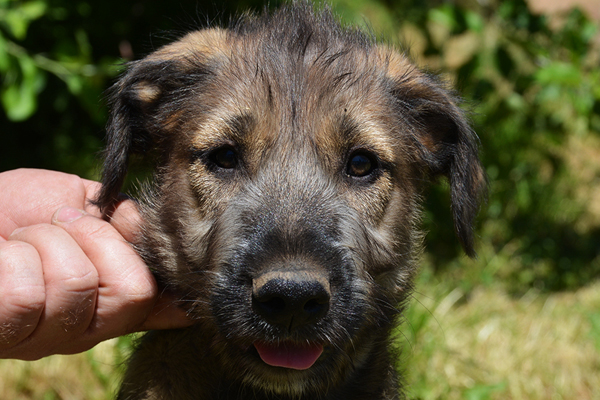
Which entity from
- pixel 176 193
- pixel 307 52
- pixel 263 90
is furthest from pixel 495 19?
pixel 176 193

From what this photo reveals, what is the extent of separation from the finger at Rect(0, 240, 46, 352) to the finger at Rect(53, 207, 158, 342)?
0.26 meters

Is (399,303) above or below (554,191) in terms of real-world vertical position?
above

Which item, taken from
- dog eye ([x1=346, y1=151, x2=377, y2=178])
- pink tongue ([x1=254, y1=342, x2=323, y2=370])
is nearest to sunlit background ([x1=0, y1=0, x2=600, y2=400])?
dog eye ([x1=346, y1=151, x2=377, y2=178])

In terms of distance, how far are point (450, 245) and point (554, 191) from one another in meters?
1.64

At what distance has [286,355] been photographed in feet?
8.39

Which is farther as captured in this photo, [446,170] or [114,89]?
[446,170]

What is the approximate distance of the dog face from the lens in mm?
2490

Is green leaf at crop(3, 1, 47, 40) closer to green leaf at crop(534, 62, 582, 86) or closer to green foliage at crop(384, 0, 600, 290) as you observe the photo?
green foliage at crop(384, 0, 600, 290)

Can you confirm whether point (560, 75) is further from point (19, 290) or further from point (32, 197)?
point (19, 290)

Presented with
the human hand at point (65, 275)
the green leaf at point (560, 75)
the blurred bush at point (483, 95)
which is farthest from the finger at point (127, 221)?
the green leaf at point (560, 75)

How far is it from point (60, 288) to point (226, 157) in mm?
933

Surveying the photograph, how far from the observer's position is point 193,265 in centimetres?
288

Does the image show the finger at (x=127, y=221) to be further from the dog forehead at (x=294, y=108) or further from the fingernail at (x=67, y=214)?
the dog forehead at (x=294, y=108)

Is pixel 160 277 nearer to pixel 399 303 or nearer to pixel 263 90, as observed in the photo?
pixel 263 90
